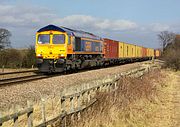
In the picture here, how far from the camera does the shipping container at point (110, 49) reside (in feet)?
115

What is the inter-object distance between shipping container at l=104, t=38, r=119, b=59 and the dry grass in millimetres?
21149

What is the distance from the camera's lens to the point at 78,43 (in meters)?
24.3

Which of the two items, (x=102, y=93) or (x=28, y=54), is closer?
(x=102, y=93)

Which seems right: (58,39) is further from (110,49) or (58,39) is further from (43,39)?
(110,49)

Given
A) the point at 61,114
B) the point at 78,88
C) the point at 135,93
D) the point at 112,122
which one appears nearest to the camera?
the point at 61,114

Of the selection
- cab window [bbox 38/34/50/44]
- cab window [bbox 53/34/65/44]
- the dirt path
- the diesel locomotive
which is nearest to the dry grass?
the dirt path

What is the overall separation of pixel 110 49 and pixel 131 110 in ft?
88.5

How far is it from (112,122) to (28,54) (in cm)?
2571

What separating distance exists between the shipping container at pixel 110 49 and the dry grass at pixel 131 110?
2115cm

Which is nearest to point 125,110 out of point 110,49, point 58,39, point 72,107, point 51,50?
point 72,107

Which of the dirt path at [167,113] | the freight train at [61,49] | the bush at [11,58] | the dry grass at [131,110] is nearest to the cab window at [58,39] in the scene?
the freight train at [61,49]

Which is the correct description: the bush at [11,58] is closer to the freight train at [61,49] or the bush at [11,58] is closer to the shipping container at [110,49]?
the freight train at [61,49]

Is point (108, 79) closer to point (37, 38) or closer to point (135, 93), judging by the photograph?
point (135, 93)

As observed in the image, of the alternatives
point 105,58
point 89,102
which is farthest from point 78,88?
point 105,58
